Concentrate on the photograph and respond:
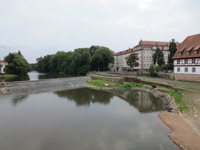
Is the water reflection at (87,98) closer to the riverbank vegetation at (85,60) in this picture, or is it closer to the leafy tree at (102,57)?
the riverbank vegetation at (85,60)

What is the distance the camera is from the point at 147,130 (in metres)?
12.5

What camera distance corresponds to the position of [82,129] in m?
12.8

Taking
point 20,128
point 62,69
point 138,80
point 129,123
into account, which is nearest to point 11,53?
point 62,69

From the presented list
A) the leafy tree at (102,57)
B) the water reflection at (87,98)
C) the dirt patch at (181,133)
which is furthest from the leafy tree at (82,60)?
the dirt patch at (181,133)

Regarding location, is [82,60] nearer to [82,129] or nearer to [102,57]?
[102,57]

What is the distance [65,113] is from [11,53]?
60986 mm

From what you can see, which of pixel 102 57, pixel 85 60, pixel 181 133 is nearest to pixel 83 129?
pixel 181 133

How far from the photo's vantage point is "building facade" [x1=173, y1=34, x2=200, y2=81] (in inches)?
1215

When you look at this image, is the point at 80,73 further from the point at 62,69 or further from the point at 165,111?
the point at 165,111

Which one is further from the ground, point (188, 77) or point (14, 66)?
point (14, 66)

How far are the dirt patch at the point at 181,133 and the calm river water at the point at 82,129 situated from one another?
0.54 meters

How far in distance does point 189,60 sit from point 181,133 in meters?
26.2

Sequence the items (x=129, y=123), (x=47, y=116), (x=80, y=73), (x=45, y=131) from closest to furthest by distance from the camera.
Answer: (x=45, y=131)
(x=129, y=123)
(x=47, y=116)
(x=80, y=73)

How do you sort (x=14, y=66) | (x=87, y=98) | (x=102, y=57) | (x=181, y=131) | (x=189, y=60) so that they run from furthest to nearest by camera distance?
(x=102, y=57) < (x=14, y=66) < (x=189, y=60) < (x=87, y=98) < (x=181, y=131)
